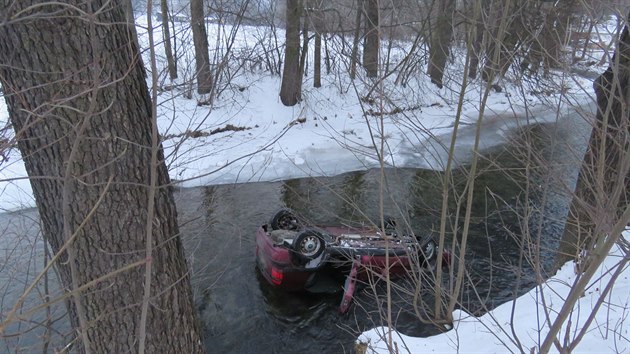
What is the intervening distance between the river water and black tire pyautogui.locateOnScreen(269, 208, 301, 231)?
72 cm

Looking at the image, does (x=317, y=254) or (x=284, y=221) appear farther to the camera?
(x=284, y=221)

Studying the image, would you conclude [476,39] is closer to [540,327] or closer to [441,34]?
[540,327]

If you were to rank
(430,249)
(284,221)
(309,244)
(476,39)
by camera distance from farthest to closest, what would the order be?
1. (284,221)
2. (430,249)
3. (309,244)
4. (476,39)

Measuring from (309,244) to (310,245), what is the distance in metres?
0.02

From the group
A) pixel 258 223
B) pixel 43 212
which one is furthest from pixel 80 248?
pixel 258 223

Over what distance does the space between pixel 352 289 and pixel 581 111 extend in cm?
447

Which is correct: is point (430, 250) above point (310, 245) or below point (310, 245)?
below

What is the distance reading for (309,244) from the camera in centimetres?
719

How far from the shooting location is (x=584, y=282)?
1.98m

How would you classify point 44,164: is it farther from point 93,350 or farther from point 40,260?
point 40,260

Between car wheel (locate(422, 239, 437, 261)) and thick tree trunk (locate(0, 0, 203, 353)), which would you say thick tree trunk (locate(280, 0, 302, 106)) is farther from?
thick tree trunk (locate(0, 0, 203, 353))

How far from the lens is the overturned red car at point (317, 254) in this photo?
283 inches

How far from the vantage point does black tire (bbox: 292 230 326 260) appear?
710 cm

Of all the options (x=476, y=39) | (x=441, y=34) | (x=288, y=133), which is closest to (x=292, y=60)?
(x=288, y=133)
